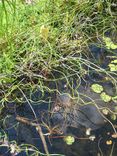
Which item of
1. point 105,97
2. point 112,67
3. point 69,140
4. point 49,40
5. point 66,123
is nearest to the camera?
point 69,140

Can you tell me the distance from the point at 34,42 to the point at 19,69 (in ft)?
0.89

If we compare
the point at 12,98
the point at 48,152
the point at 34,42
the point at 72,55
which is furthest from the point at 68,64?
the point at 48,152

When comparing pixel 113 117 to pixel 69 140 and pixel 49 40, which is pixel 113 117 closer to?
pixel 69 140

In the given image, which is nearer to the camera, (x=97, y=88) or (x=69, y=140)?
(x=69, y=140)

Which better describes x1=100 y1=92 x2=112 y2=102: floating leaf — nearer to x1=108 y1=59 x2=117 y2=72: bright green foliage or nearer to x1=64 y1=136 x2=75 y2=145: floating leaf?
x1=108 y1=59 x2=117 y2=72: bright green foliage

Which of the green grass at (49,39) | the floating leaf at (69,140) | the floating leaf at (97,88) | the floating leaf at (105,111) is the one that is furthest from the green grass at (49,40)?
the floating leaf at (69,140)

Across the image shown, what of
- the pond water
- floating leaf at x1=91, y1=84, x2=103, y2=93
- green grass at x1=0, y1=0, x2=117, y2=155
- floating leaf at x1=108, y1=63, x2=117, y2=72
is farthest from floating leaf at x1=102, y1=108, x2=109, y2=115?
floating leaf at x1=108, y1=63, x2=117, y2=72

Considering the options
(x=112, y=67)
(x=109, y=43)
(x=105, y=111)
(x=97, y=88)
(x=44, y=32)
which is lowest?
(x=105, y=111)

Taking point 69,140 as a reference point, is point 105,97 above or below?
above

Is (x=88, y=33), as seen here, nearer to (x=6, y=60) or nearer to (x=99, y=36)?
(x=99, y=36)

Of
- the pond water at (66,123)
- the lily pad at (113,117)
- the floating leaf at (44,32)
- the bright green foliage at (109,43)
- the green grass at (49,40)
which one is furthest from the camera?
the bright green foliage at (109,43)

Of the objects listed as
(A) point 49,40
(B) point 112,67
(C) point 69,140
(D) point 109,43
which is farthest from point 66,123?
(D) point 109,43

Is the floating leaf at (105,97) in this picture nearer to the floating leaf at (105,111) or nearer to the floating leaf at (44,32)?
the floating leaf at (105,111)

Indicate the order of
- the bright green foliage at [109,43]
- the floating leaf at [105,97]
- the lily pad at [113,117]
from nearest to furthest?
the lily pad at [113,117]
the floating leaf at [105,97]
the bright green foliage at [109,43]
